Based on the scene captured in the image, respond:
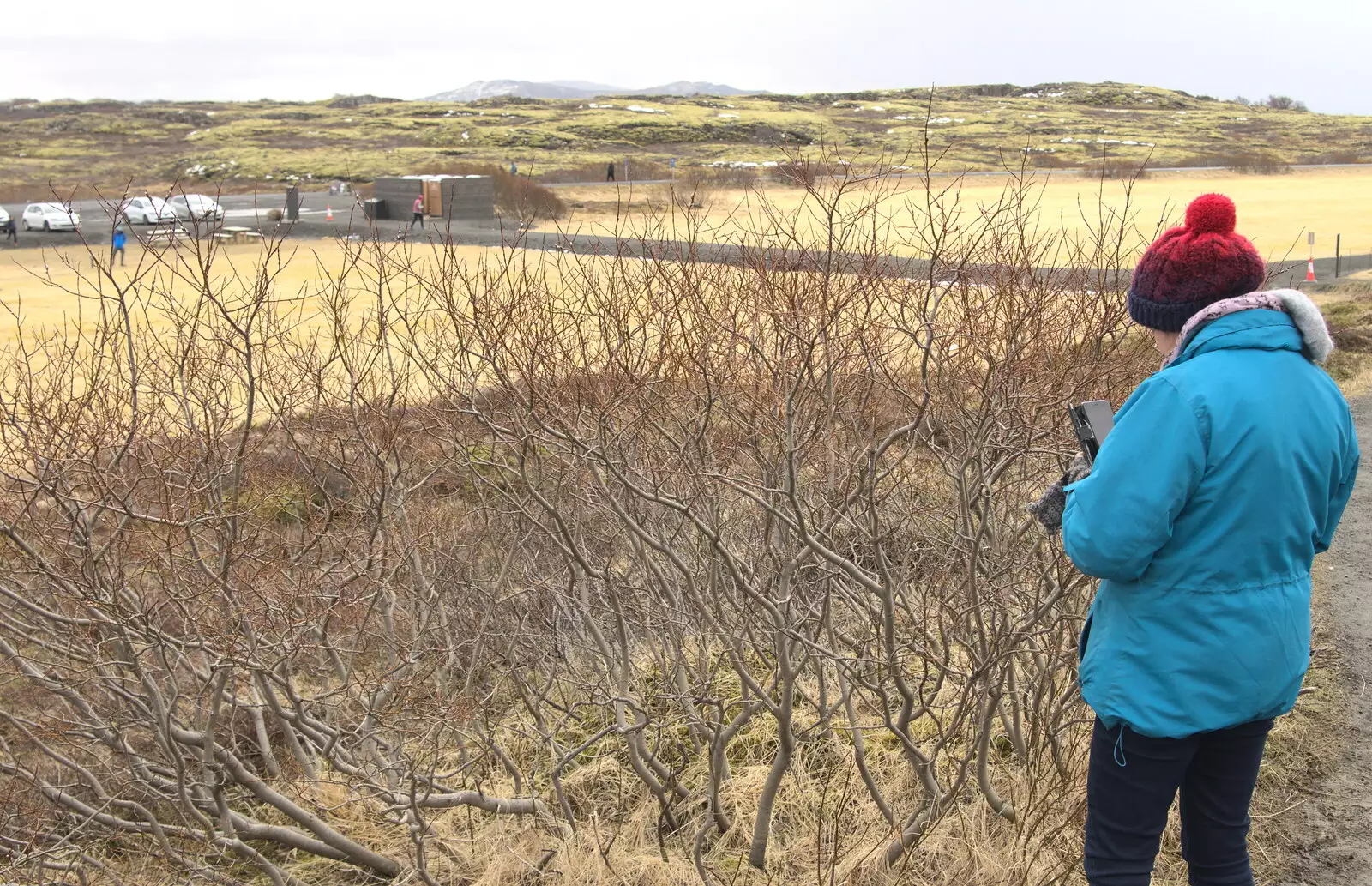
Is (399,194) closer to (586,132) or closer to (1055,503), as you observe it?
(1055,503)

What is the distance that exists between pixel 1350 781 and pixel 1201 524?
2857mm

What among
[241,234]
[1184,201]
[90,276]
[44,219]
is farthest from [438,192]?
[1184,201]

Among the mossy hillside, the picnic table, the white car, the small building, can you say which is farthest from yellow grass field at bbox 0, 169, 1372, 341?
the mossy hillside

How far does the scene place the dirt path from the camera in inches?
142

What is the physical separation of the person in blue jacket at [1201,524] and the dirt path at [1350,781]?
178 centimetres

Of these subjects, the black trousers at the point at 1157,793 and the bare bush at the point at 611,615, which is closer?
the black trousers at the point at 1157,793

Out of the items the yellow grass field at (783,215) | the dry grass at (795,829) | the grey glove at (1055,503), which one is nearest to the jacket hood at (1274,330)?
the grey glove at (1055,503)

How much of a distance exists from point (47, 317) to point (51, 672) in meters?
21.2

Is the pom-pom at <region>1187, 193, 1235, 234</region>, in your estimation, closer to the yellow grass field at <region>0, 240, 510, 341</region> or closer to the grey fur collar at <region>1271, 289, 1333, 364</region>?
the grey fur collar at <region>1271, 289, 1333, 364</region>

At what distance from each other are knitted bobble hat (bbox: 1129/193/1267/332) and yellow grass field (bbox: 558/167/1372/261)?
1752 centimetres

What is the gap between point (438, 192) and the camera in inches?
1323

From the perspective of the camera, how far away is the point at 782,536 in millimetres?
4434

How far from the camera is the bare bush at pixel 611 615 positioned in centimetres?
371

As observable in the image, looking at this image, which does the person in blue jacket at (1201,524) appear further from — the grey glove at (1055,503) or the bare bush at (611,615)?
the bare bush at (611,615)
